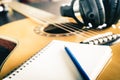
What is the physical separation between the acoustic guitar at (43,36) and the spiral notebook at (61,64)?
0.03m

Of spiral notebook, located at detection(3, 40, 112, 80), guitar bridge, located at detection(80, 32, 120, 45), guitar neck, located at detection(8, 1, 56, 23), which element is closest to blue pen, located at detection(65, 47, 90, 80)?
spiral notebook, located at detection(3, 40, 112, 80)

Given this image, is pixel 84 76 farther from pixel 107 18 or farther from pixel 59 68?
pixel 107 18

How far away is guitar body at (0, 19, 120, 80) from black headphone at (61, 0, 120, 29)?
41 mm

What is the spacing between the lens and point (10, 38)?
32.3 inches

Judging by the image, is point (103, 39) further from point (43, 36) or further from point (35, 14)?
point (35, 14)

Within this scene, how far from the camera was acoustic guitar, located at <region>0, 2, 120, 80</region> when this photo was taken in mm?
564

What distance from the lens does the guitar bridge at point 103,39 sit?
66 cm

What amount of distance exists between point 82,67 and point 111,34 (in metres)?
0.29

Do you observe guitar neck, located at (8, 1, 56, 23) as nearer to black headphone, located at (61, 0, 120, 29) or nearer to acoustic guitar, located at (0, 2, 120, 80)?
acoustic guitar, located at (0, 2, 120, 80)

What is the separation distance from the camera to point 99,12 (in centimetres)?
71

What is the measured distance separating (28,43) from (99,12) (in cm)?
27

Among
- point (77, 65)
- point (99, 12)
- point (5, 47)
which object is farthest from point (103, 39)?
point (5, 47)

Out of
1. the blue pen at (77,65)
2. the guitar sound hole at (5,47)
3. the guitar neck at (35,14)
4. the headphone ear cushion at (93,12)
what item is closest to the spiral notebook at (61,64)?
the blue pen at (77,65)

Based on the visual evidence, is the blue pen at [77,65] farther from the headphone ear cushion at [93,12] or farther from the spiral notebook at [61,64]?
the headphone ear cushion at [93,12]
